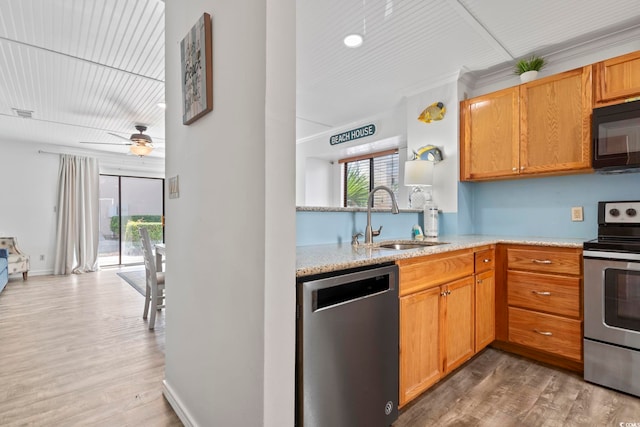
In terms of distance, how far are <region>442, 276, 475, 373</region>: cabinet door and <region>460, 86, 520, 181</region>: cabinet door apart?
1.23 meters

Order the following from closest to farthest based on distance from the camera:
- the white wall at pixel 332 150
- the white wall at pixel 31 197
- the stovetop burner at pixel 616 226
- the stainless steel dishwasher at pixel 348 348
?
the stainless steel dishwasher at pixel 348 348 → the stovetop burner at pixel 616 226 → the white wall at pixel 332 150 → the white wall at pixel 31 197

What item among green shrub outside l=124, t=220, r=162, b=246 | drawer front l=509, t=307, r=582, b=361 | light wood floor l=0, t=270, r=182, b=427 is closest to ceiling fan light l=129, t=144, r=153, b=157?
light wood floor l=0, t=270, r=182, b=427

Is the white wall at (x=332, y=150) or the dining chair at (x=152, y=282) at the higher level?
the white wall at (x=332, y=150)

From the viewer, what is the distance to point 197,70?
1415 millimetres

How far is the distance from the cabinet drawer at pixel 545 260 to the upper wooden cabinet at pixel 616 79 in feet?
3.72

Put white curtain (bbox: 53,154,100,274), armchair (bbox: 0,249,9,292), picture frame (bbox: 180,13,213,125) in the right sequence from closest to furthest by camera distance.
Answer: picture frame (bbox: 180,13,213,125) → armchair (bbox: 0,249,9,292) → white curtain (bbox: 53,154,100,274)

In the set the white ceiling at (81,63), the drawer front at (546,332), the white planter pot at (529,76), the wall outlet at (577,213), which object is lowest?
the drawer front at (546,332)

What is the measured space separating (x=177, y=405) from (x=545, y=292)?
2.50 meters

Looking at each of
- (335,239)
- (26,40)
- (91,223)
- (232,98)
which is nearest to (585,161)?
(335,239)

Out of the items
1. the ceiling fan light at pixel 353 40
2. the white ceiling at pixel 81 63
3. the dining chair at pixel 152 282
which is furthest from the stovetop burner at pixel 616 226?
the dining chair at pixel 152 282

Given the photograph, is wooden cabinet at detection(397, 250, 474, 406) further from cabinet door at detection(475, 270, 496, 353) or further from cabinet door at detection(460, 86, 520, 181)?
cabinet door at detection(460, 86, 520, 181)

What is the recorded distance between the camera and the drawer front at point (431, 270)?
1569 millimetres

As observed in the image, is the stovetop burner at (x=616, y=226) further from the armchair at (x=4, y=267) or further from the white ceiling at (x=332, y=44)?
the armchair at (x=4, y=267)

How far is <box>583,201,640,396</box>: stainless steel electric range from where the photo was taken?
5.89ft
